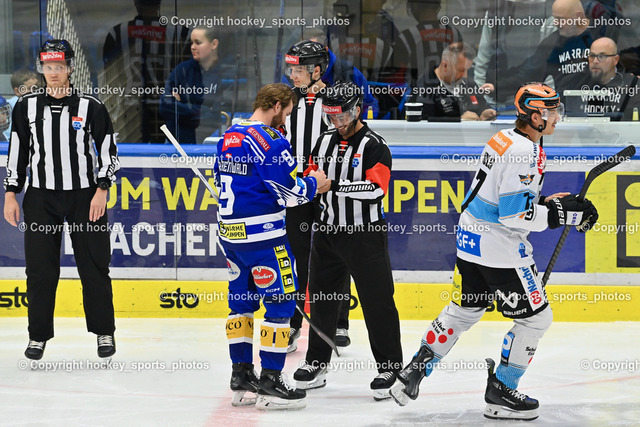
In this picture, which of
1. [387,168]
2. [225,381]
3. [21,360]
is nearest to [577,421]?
[387,168]

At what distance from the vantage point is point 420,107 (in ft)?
22.6

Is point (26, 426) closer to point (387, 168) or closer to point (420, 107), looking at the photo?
point (387, 168)

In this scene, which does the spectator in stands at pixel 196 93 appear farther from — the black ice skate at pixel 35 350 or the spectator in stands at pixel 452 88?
the black ice skate at pixel 35 350

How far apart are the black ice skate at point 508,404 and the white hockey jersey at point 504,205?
51 centimetres

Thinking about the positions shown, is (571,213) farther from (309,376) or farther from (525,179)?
(309,376)

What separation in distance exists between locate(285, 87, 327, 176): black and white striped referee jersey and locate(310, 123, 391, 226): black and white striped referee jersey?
0.65 metres

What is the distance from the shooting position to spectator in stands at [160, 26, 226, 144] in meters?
6.92

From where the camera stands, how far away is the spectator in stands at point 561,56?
6918 millimetres

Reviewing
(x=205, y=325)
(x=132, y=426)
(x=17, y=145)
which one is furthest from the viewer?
(x=205, y=325)

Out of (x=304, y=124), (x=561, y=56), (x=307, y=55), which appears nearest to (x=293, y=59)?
(x=307, y=55)

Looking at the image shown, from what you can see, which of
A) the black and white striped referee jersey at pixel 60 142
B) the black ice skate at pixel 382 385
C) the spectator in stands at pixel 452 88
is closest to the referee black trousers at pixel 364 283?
the black ice skate at pixel 382 385

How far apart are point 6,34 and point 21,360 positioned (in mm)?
2640

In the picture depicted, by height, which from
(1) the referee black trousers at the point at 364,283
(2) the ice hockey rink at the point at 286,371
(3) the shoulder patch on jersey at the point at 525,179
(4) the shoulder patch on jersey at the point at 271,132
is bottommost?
(2) the ice hockey rink at the point at 286,371

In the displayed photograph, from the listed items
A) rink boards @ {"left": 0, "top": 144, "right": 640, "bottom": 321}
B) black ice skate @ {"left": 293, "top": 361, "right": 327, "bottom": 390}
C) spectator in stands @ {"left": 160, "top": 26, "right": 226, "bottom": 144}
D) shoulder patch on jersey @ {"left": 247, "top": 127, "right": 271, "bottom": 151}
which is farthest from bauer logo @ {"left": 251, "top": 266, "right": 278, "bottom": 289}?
spectator in stands @ {"left": 160, "top": 26, "right": 226, "bottom": 144}
